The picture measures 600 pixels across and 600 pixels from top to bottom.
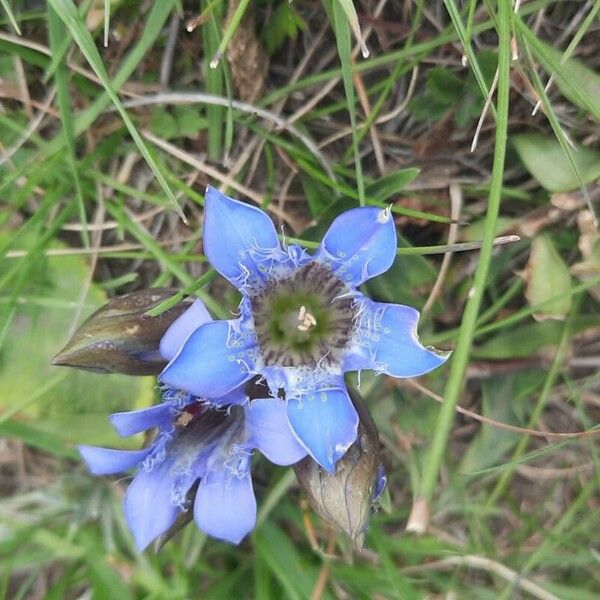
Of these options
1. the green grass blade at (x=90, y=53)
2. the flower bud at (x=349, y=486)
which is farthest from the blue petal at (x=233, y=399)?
the green grass blade at (x=90, y=53)

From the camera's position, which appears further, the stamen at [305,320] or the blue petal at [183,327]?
the stamen at [305,320]

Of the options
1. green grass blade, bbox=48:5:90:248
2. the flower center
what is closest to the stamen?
the flower center

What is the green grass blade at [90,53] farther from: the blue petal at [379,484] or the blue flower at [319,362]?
the blue petal at [379,484]

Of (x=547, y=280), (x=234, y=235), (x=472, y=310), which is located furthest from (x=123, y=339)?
(x=547, y=280)

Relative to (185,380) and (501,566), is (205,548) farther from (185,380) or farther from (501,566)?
(185,380)

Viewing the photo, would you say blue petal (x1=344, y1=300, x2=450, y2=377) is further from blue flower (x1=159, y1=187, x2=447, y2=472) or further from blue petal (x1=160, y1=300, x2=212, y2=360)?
blue petal (x1=160, y1=300, x2=212, y2=360)

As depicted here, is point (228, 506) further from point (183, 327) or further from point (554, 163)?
point (554, 163)
